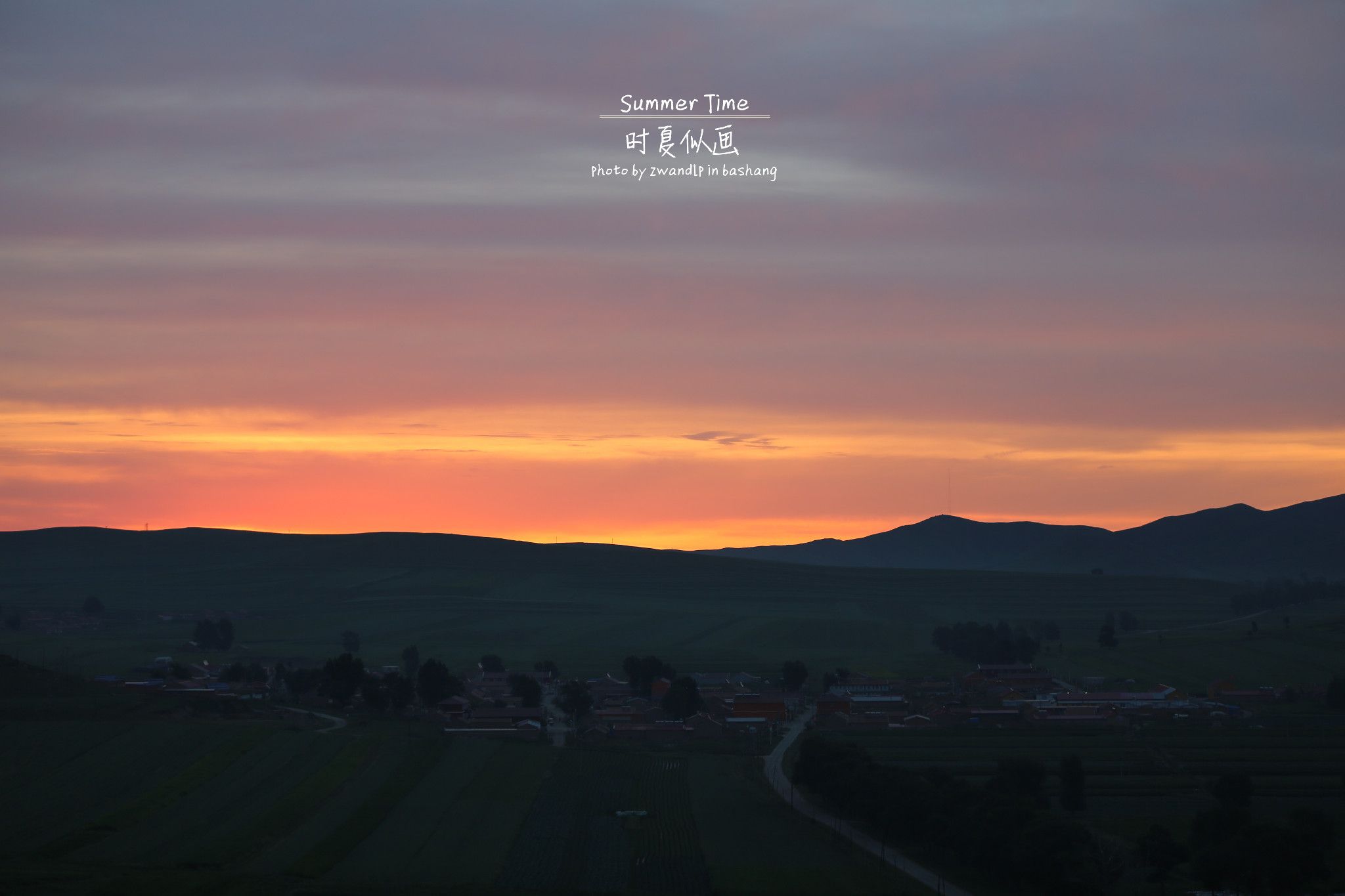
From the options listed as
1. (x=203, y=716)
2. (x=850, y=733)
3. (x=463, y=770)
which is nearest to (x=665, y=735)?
(x=850, y=733)

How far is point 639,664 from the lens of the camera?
402 ft

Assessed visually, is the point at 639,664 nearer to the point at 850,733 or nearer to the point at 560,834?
the point at 850,733

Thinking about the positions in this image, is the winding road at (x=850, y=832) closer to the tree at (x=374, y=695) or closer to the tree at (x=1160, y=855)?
the tree at (x=1160, y=855)

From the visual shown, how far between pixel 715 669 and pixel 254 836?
86.4 meters

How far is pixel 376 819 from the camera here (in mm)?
62750

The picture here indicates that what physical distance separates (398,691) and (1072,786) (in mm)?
52180

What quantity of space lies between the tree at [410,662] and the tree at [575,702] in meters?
29.4

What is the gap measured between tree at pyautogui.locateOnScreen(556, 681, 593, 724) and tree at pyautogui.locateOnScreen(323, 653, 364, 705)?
14.8 meters

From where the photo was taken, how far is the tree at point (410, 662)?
134 m

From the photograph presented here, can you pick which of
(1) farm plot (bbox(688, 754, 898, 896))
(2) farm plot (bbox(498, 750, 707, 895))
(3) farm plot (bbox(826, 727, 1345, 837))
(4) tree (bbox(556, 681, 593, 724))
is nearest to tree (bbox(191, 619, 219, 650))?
(4) tree (bbox(556, 681, 593, 724))

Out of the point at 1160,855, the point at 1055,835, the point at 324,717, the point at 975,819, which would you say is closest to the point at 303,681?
the point at 324,717

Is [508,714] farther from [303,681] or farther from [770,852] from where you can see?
[770,852]

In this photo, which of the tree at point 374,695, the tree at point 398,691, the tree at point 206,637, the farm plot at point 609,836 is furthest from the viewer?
the tree at point 206,637

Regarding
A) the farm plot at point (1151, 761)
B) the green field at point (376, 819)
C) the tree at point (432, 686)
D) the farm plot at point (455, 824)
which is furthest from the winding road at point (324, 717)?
the farm plot at point (1151, 761)
